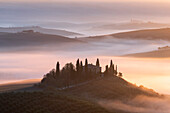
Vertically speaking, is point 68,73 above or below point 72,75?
above

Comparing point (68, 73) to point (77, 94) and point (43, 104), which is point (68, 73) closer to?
point (77, 94)

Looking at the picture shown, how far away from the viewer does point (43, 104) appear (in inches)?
2616

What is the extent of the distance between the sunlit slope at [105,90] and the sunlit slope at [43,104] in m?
14.0

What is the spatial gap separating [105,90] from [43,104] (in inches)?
887

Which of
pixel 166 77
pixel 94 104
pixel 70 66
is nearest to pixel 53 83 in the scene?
pixel 70 66

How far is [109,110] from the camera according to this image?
2613 inches

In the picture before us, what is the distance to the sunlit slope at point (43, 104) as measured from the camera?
63.9 metres

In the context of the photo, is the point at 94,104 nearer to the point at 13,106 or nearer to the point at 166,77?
the point at 13,106

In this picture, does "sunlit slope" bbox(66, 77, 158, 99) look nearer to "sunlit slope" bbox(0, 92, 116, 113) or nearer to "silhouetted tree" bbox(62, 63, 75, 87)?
"silhouetted tree" bbox(62, 63, 75, 87)

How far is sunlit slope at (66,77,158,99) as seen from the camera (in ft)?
275

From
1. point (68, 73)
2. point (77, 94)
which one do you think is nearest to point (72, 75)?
point (68, 73)

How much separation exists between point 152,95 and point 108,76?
12.5 metres

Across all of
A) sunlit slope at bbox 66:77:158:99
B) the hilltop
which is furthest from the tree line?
sunlit slope at bbox 66:77:158:99

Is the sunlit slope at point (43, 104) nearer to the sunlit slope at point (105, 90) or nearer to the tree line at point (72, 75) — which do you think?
the sunlit slope at point (105, 90)
